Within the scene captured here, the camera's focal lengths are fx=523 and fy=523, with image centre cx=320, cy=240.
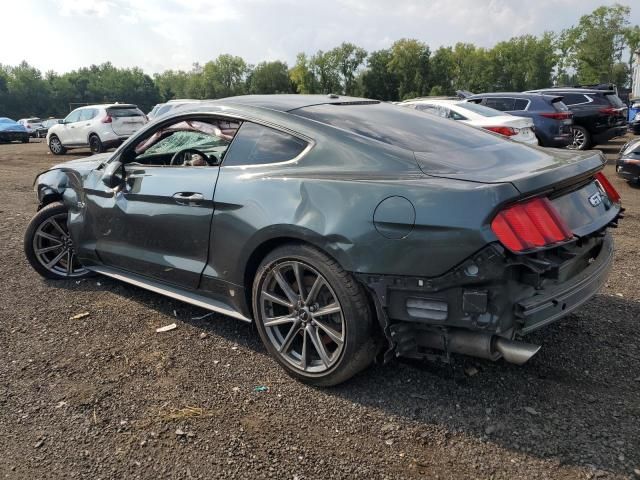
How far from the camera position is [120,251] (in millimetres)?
3945

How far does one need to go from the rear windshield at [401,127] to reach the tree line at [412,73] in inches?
2777

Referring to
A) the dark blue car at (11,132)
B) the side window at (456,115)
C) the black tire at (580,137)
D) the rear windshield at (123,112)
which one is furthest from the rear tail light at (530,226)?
the dark blue car at (11,132)

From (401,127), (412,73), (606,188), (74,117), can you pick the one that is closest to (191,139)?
(401,127)

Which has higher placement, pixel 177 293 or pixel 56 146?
pixel 177 293

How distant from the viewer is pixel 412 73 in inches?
3386

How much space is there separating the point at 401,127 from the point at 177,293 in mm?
1854

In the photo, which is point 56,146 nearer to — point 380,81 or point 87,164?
point 87,164

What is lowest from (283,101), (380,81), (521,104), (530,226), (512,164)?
(380,81)

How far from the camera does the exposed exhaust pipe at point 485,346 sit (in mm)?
2391

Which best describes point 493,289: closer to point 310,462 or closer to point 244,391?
point 310,462

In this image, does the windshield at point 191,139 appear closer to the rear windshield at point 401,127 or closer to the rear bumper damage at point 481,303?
the rear windshield at point 401,127

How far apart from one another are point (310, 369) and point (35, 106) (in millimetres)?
106994

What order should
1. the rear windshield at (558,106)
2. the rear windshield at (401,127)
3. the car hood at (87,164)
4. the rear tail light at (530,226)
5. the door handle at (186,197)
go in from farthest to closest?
the rear windshield at (558,106) < the car hood at (87,164) < the door handle at (186,197) < the rear windshield at (401,127) < the rear tail light at (530,226)

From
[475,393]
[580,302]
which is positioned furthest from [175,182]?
[580,302]
